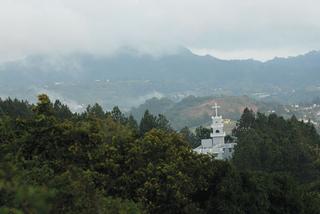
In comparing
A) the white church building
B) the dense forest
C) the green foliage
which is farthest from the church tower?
the dense forest

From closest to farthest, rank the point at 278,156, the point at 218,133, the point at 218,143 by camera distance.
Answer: the point at 278,156 < the point at 218,143 < the point at 218,133

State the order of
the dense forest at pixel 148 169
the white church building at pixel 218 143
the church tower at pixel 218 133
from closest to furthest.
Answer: the dense forest at pixel 148 169, the white church building at pixel 218 143, the church tower at pixel 218 133

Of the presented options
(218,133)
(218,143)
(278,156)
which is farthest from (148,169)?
(218,133)

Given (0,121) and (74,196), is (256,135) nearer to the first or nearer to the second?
(0,121)

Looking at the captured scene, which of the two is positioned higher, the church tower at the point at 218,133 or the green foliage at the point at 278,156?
the church tower at the point at 218,133

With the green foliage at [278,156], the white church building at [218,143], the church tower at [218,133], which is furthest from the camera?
the church tower at [218,133]

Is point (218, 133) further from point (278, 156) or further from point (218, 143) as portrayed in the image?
point (278, 156)

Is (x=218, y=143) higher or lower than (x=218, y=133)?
lower

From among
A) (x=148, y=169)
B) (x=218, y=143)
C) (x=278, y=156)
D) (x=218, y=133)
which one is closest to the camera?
(x=148, y=169)

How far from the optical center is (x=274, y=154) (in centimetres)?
→ 4588

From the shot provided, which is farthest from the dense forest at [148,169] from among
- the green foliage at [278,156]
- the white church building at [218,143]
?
the white church building at [218,143]

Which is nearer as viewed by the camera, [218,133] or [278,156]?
[278,156]

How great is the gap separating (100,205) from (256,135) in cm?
3704

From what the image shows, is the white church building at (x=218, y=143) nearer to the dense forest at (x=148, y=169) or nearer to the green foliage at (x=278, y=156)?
the green foliage at (x=278, y=156)
